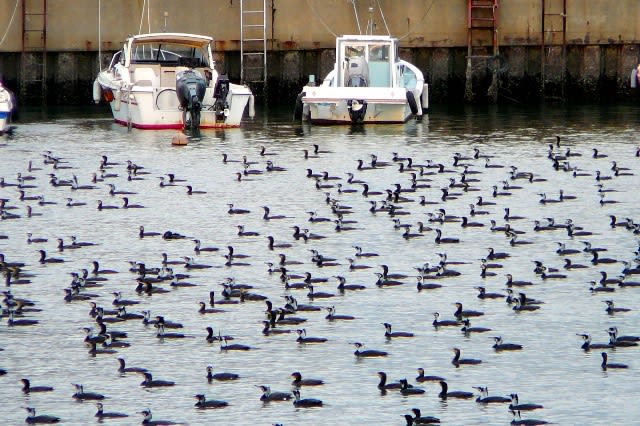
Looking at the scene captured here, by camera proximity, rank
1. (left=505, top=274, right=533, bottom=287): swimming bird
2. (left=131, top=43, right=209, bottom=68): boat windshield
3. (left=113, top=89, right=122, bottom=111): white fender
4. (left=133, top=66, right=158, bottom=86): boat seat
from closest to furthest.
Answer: (left=505, top=274, right=533, bottom=287): swimming bird
(left=133, top=66, right=158, bottom=86): boat seat
(left=113, top=89, right=122, bottom=111): white fender
(left=131, top=43, right=209, bottom=68): boat windshield

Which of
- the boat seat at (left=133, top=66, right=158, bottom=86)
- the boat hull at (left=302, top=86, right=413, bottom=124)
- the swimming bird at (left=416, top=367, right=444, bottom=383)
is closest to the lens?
the swimming bird at (left=416, top=367, right=444, bottom=383)

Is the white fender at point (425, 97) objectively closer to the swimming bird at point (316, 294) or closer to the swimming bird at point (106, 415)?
the swimming bird at point (316, 294)

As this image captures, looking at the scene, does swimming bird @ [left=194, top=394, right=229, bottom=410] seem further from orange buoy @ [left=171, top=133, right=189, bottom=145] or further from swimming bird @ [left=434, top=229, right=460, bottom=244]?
orange buoy @ [left=171, top=133, right=189, bottom=145]

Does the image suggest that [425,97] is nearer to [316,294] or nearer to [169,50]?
[169,50]

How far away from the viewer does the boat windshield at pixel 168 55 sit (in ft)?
206

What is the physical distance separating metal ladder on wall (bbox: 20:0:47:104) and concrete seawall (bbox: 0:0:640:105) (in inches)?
2.7

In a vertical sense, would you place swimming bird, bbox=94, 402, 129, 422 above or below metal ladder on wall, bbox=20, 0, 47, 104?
below

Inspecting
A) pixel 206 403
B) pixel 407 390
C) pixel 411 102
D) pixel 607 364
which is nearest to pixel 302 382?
pixel 407 390

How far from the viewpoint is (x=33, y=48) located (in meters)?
68.1

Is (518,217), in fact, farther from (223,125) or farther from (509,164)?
(223,125)

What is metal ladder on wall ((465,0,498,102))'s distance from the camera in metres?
67.2

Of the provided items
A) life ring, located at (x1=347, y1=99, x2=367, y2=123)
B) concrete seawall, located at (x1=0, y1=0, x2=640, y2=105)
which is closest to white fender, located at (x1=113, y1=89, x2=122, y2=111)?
concrete seawall, located at (x1=0, y1=0, x2=640, y2=105)

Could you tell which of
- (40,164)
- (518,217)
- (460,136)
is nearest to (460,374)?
(518,217)

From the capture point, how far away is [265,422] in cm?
2391
